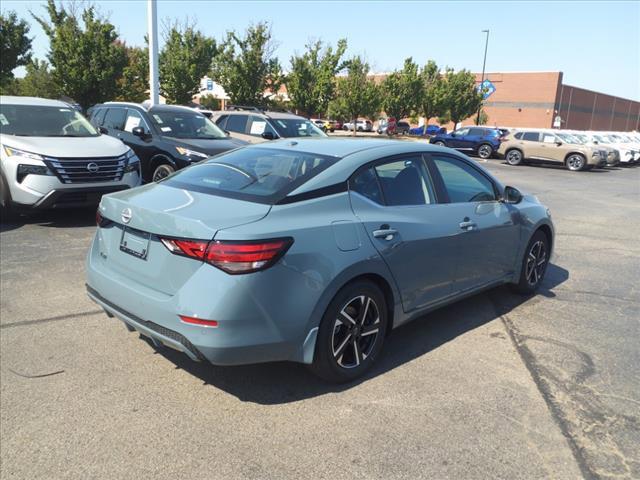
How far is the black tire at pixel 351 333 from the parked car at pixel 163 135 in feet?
20.7

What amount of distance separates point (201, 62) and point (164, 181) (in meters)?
25.1

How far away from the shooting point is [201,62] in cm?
2708

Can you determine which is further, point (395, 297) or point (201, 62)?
point (201, 62)

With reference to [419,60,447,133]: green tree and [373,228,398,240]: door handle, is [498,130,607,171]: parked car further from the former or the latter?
[373,228,398,240]: door handle

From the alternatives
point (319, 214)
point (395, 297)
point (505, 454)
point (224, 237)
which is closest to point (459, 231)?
point (395, 297)

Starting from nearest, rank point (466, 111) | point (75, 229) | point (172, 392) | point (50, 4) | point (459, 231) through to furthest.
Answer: point (172, 392) < point (459, 231) < point (75, 229) < point (50, 4) < point (466, 111)

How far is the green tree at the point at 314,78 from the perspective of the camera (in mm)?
31933

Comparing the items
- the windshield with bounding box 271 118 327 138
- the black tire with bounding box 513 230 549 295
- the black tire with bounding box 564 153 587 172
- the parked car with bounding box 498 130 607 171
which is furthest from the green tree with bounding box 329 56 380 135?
the black tire with bounding box 513 230 549 295

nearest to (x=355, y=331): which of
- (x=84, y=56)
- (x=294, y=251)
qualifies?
(x=294, y=251)

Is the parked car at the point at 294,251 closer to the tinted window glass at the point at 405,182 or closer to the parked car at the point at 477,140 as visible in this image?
the tinted window glass at the point at 405,182

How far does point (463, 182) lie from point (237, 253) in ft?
8.31

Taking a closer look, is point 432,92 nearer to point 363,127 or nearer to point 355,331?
point 363,127

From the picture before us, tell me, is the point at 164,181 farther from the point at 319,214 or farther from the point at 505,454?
the point at 505,454

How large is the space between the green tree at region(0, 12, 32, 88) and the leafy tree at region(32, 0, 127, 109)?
4.41 meters
